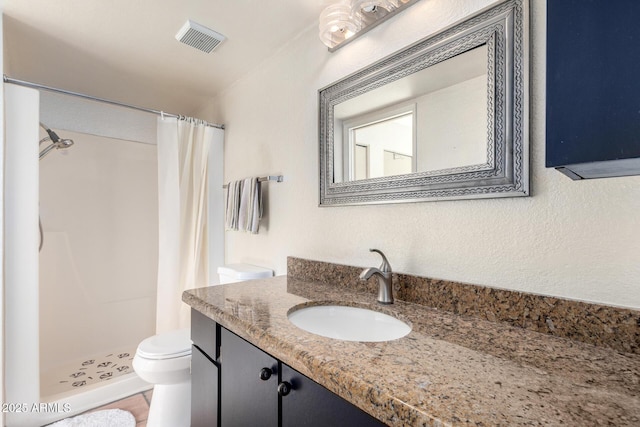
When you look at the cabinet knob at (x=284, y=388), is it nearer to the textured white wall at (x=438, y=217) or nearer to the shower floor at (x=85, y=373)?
the textured white wall at (x=438, y=217)

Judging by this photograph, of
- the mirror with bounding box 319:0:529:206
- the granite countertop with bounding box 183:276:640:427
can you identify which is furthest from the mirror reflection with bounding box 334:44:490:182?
the granite countertop with bounding box 183:276:640:427

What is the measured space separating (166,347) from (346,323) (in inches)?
41.7

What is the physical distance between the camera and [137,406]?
5.97 feet

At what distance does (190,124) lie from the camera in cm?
215

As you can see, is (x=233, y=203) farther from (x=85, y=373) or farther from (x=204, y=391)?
(x=85, y=373)

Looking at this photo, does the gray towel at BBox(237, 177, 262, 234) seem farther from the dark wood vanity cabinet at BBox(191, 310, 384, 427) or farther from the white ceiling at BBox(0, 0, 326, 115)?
the white ceiling at BBox(0, 0, 326, 115)

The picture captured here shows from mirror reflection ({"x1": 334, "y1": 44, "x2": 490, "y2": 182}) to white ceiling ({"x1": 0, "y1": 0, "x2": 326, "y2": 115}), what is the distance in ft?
2.09

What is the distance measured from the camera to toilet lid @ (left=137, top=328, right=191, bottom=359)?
145 centimetres

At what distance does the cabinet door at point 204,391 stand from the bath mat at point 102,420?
779mm

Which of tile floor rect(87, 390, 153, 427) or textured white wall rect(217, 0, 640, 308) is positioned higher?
textured white wall rect(217, 0, 640, 308)

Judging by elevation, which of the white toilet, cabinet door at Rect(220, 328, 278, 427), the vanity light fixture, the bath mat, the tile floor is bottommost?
the tile floor

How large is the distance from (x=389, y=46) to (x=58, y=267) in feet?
9.44

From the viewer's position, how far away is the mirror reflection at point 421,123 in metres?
0.93

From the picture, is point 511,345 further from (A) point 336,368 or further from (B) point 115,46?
(B) point 115,46
